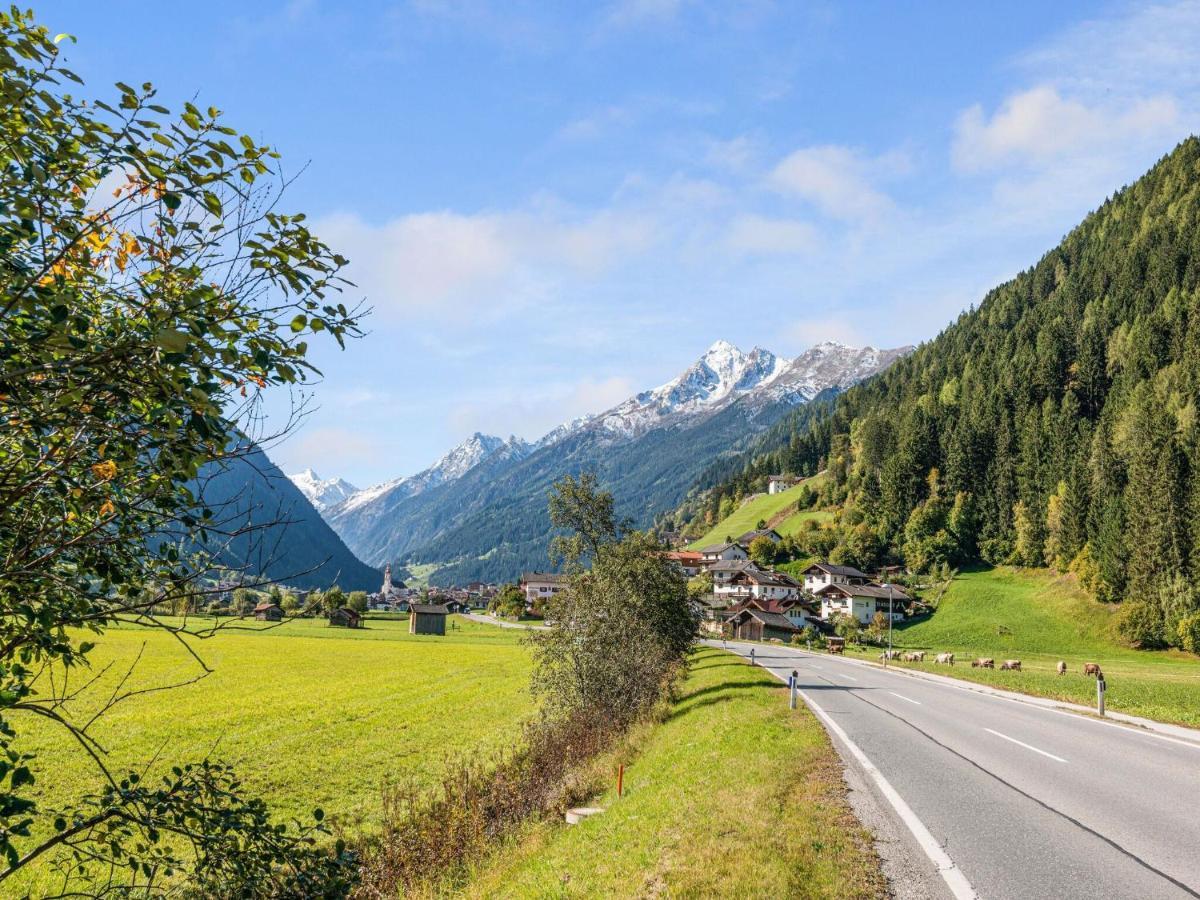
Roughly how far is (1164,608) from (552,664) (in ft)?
220

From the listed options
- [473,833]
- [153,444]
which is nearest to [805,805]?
[473,833]

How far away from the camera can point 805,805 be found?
10.7m

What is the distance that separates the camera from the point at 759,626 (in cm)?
9819

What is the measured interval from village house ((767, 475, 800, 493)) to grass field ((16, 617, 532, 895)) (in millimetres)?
134134

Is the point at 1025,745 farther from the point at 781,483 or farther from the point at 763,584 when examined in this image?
the point at 781,483

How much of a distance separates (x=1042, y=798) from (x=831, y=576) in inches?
4071

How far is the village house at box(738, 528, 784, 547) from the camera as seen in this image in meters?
140

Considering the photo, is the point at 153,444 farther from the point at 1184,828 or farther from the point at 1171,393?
the point at 1171,393

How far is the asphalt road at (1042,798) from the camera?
7.66m

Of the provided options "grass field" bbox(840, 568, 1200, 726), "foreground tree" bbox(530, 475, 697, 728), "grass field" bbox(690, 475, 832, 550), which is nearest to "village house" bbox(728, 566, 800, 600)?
"grass field" bbox(690, 475, 832, 550)

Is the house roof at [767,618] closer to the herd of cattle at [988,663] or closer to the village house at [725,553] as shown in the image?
the herd of cattle at [988,663]

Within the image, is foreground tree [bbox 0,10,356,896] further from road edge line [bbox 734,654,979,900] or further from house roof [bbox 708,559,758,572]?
house roof [bbox 708,559,758,572]

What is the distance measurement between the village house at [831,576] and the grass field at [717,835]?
96.5 metres

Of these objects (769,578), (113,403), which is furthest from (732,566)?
(113,403)
